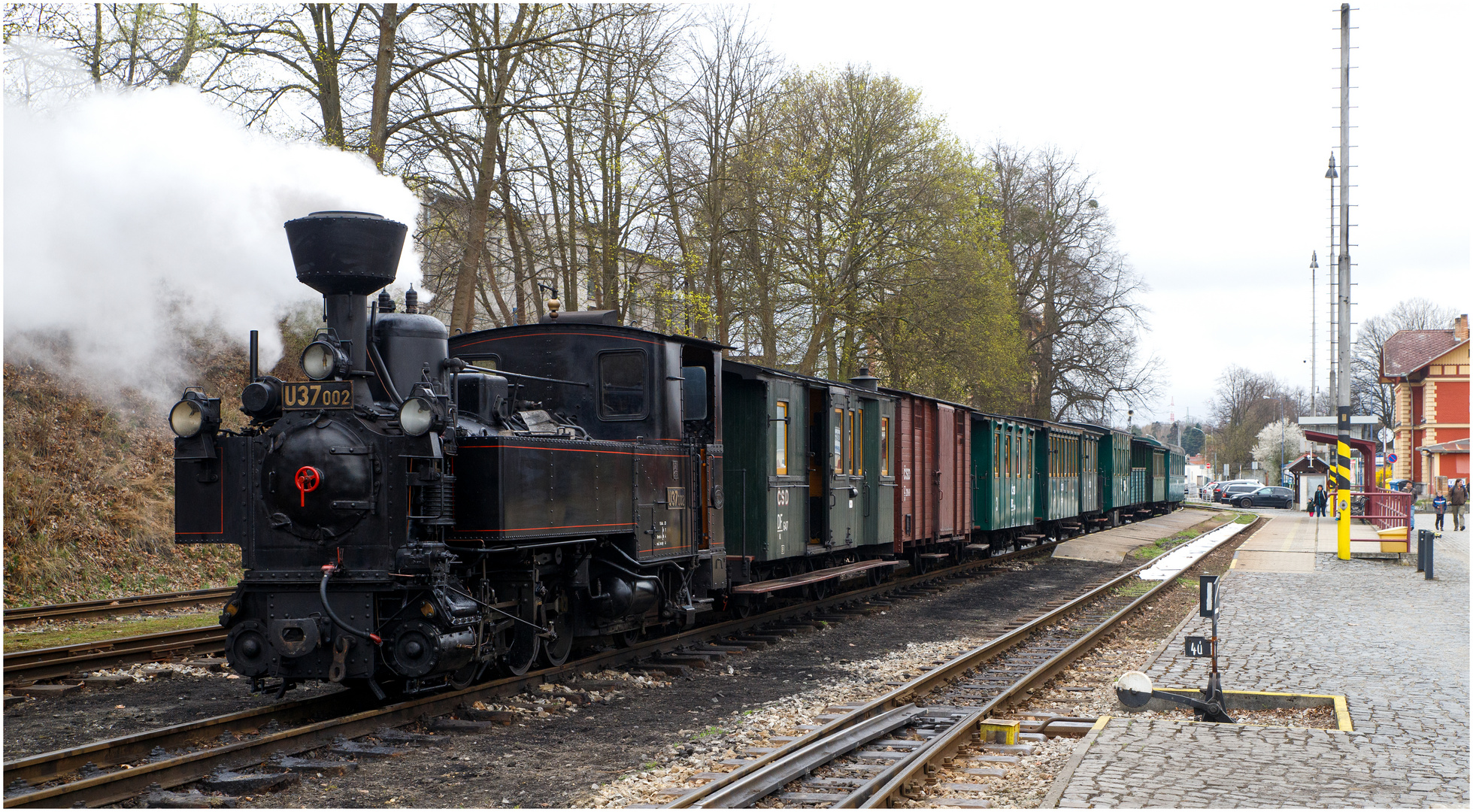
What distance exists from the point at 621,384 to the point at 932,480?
30.9 feet

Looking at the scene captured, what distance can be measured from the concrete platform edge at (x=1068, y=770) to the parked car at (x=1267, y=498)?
57.5 m

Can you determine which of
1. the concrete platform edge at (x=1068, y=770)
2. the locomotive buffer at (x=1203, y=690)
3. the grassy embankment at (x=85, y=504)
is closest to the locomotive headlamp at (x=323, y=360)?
the concrete platform edge at (x=1068, y=770)

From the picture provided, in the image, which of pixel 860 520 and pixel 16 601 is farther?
pixel 860 520

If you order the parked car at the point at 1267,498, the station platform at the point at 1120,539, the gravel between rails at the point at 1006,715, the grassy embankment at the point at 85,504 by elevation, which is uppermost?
the grassy embankment at the point at 85,504

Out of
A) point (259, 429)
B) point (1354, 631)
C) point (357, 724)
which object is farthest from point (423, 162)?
point (1354, 631)

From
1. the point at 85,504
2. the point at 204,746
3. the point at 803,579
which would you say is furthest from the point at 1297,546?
the point at 204,746

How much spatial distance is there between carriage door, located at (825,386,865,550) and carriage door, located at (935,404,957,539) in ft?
12.4

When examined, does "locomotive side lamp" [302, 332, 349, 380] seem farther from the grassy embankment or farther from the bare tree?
the bare tree

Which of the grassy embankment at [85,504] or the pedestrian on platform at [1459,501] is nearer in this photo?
the grassy embankment at [85,504]

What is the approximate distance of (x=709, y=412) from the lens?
35.6 feet

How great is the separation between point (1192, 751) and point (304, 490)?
557cm

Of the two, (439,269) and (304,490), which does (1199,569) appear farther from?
(304,490)

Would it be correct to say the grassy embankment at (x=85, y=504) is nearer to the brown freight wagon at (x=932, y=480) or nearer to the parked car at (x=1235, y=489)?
the brown freight wagon at (x=932, y=480)

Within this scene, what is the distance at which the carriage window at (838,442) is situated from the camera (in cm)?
1400
